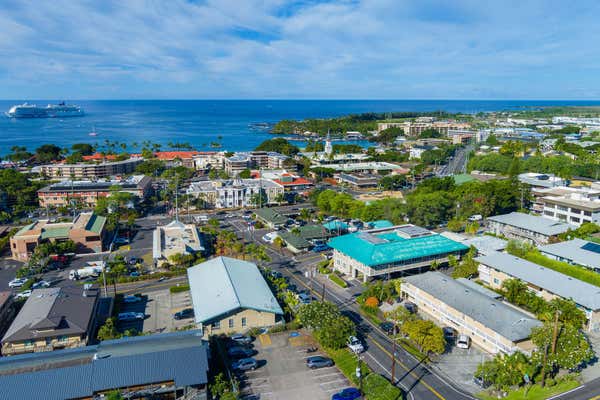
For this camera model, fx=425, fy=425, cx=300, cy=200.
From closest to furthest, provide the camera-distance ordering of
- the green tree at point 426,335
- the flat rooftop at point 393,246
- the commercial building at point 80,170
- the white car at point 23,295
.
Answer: the green tree at point 426,335
the white car at point 23,295
the flat rooftop at point 393,246
the commercial building at point 80,170

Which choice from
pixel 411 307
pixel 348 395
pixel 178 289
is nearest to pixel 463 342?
pixel 411 307

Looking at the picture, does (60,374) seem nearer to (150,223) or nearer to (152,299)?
(152,299)

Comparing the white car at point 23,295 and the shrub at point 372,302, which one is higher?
the shrub at point 372,302

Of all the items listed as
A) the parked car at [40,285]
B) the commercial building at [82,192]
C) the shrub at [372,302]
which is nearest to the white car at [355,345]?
the shrub at [372,302]

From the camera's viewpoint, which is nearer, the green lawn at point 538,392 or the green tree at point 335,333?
the green lawn at point 538,392

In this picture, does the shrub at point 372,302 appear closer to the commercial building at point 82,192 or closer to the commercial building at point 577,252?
the commercial building at point 577,252

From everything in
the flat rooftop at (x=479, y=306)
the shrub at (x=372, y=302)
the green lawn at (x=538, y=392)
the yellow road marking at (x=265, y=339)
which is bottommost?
the yellow road marking at (x=265, y=339)
